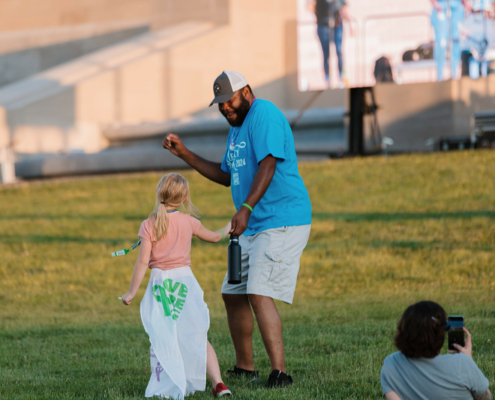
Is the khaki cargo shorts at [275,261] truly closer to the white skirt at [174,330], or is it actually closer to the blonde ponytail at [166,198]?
the white skirt at [174,330]

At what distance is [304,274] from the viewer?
10.2 m

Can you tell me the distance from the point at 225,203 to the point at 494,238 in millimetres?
6392

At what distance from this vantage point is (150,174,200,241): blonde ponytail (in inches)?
166

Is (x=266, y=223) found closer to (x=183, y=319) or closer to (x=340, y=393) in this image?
(x=183, y=319)

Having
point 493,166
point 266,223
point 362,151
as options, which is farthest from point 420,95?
point 266,223

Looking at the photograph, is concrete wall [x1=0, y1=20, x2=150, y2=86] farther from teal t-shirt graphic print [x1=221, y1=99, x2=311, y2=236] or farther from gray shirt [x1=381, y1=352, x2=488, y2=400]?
gray shirt [x1=381, y1=352, x2=488, y2=400]

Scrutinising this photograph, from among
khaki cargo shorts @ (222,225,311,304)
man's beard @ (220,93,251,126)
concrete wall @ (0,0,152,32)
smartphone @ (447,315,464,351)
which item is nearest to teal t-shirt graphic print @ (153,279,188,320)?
khaki cargo shorts @ (222,225,311,304)

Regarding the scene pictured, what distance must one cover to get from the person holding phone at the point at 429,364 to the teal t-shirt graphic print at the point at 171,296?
1.53 m

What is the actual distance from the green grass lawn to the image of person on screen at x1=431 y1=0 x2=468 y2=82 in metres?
2.66

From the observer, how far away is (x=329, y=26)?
→ 1962cm

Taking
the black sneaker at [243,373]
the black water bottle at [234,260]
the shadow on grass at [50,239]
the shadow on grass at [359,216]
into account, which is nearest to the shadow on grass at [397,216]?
the shadow on grass at [359,216]

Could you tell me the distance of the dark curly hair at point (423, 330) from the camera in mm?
2973

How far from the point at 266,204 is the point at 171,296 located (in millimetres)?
869

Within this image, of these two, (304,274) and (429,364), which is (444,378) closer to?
(429,364)
